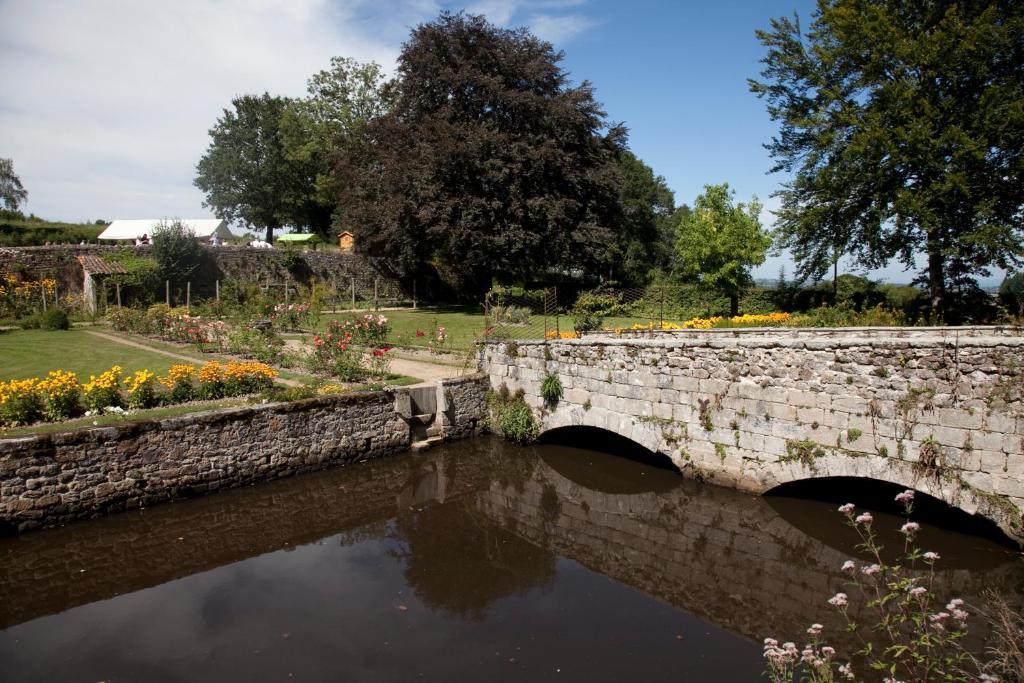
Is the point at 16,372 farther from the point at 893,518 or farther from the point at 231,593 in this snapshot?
the point at 893,518

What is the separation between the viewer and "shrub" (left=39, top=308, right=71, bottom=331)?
20.7m

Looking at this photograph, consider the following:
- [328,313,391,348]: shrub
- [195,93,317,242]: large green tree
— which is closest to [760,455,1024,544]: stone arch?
[328,313,391,348]: shrub

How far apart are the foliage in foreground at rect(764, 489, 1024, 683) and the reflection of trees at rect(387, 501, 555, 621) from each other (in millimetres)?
3243

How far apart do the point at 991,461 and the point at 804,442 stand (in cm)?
231

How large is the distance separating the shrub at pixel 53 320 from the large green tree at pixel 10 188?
3499 cm

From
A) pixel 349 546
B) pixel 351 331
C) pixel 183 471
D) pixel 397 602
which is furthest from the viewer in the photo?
pixel 351 331

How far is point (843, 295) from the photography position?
72.7ft

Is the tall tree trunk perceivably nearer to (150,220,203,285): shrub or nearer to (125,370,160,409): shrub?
(125,370,160,409): shrub

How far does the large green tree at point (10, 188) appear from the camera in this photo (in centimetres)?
4694

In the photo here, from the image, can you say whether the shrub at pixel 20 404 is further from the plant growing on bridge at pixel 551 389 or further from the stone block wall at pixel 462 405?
the plant growing on bridge at pixel 551 389

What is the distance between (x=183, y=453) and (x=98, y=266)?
20.4 m

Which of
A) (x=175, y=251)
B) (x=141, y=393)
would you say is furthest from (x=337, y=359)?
(x=175, y=251)

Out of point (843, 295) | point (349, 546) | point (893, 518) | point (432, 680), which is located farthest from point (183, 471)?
point (843, 295)

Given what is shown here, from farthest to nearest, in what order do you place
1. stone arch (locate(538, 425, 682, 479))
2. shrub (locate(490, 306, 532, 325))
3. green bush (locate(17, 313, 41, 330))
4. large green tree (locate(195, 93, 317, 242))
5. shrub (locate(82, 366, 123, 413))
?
large green tree (locate(195, 93, 317, 242)) < green bush (locate(17, 313, 41, 330)) < shrub (locate(490, 306, 532, 325)) < stone arch (locate(538, 425, 682, 479)) < shrub (locate(82, 366, 123, 413))
